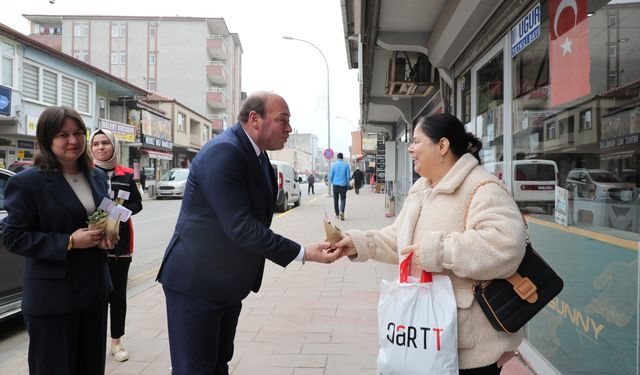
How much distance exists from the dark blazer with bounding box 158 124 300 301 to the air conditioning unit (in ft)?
17.2

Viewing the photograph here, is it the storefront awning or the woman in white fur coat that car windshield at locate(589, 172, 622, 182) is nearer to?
the woman in white fur coat

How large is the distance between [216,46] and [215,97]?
5.05 m

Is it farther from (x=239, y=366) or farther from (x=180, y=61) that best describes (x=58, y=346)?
(x=180, y=61)

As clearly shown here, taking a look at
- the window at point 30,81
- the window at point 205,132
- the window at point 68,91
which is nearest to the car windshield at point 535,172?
the window at point 30,81

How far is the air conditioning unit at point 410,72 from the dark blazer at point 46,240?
18.1ft

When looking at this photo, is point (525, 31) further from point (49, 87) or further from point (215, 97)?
point (215, 97)

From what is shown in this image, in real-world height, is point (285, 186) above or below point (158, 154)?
below

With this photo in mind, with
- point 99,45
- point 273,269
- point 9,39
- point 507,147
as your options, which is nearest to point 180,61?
point 99,45

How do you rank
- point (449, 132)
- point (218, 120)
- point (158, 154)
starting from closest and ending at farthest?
point (449, 132) < point (158, 154) < point (218, 120)

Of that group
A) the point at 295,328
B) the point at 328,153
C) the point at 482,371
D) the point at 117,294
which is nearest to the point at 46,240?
the point at 117,294

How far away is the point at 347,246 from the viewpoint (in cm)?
236

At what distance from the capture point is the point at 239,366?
138 inches

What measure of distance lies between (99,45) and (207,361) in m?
51.6

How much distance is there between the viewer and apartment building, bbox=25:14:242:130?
45.7m
